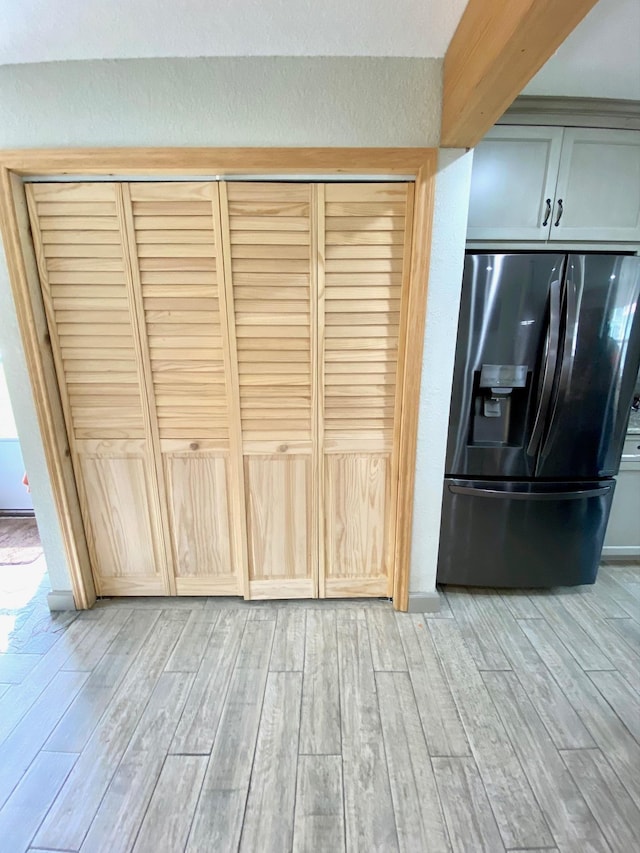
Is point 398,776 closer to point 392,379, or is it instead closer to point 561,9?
point 392,379

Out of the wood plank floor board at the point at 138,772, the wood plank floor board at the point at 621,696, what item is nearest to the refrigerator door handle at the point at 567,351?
the wood plank floor board at the point at 621,696

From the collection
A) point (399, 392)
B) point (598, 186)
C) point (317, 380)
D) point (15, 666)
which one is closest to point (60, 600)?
point (15, 666)

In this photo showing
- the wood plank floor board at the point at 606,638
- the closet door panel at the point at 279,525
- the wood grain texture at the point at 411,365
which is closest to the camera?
the wood grain texture at the point at 411,365

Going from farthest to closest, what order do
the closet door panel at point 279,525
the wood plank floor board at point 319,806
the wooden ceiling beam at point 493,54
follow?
1. the closet door panel at point 279,525
2. the wood plank floor board at point 319,806
3. the wooden ceiling beam at point 493,54

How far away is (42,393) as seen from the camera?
163 centimetres

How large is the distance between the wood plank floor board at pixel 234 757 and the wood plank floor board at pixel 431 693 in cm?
60

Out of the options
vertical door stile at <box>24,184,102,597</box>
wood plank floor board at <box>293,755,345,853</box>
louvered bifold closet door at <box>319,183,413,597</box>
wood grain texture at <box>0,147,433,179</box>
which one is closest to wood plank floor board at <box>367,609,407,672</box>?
louvered bifold closet door at <box>319,183,413,597</box>

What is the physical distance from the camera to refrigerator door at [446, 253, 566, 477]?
161cm

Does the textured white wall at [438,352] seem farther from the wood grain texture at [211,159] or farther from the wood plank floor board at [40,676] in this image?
the wood plank floor board at [40,676]

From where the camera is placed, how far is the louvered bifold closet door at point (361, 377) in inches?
59.4

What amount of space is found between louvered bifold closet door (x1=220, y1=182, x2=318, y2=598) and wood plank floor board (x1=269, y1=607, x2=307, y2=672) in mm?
97

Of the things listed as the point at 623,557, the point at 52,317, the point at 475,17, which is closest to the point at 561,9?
A: the point at 475,17

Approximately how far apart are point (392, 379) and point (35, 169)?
1585mm

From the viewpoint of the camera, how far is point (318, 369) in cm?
164
